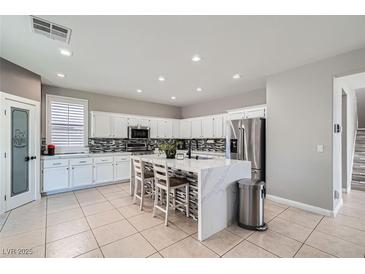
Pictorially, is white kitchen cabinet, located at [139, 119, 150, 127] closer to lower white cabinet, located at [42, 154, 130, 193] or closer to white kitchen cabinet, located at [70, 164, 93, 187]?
lower white cabinet, located at [42, 154, 130, 193]

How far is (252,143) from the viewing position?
388 centimetres

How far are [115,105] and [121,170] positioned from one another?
A: 84.5 inches

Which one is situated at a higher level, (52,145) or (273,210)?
(52,145)

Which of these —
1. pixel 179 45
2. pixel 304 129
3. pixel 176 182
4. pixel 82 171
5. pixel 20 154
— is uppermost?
pixel 179 45

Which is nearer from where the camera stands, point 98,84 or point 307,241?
point 307,241

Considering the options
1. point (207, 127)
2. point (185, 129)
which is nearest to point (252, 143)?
point (207, 127)

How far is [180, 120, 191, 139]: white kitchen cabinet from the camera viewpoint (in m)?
6.47

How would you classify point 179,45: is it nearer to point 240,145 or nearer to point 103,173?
point 240,145

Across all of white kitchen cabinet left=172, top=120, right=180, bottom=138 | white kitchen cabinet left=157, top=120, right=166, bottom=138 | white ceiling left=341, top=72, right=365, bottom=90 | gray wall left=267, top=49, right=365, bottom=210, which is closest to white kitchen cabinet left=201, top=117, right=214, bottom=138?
white kitchen cabinet left=172, top=120, right=180, bottom=138

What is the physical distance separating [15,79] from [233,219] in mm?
4754

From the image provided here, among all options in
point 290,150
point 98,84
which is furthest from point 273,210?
point 98,84
